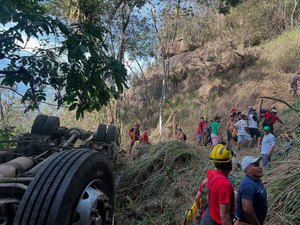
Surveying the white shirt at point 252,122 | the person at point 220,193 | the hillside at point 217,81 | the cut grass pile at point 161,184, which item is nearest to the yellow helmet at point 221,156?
the person at point 220,193

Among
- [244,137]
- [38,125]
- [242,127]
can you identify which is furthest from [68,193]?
[244,137]

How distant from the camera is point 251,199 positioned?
3.79 meters

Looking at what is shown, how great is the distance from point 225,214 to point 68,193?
4.51ft

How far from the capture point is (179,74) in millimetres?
27641

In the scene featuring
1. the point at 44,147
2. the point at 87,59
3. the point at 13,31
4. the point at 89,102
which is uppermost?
the point at 13,31

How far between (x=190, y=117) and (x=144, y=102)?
19.1ft

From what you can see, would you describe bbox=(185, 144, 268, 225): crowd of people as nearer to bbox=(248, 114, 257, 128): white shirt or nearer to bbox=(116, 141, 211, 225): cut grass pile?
bbox=(116, 141, 211, 225): cut grass pile

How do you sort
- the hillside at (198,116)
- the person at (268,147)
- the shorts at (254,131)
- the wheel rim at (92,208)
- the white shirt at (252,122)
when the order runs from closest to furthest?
the wheel rim at (92,208) < the hillside at (198,116) < the person at (268,147) < the shorts at (254,131) < the white shirt at (252,122)

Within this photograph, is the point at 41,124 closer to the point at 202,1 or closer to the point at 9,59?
the point at 9,59

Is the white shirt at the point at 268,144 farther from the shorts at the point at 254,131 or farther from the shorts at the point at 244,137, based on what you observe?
the shorts at the point at 254,131

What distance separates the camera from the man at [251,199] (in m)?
3.77

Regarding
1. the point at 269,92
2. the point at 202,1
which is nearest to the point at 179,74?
the point at 202,1

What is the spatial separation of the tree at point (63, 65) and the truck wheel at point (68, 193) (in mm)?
1822

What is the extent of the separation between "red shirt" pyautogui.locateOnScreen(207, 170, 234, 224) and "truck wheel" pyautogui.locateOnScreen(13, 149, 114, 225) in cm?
92
